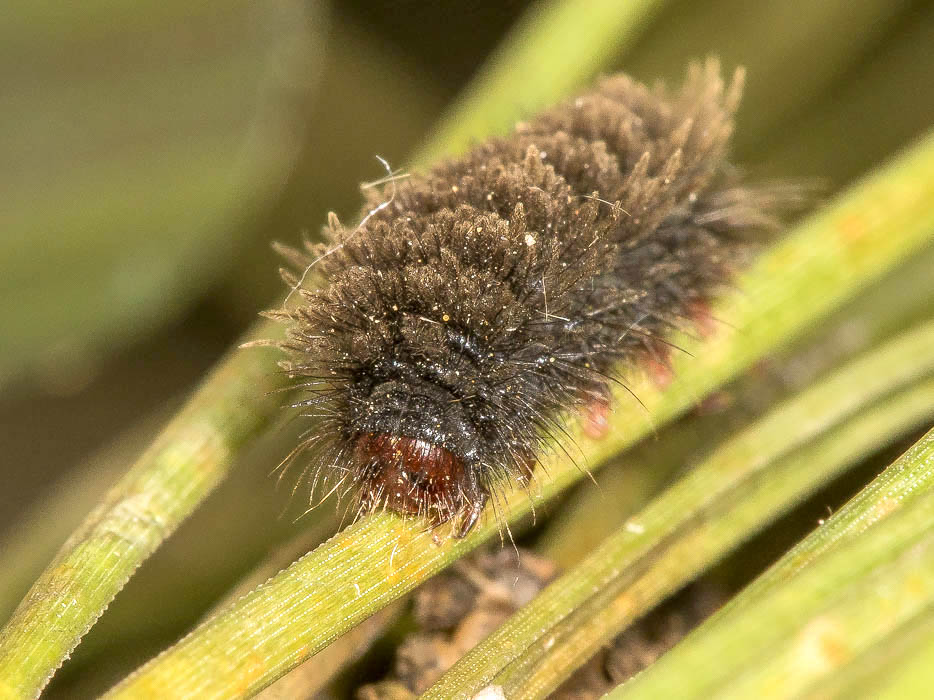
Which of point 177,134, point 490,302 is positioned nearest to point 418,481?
point 490,302

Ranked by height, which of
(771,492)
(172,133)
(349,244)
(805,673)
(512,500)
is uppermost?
(172,133)

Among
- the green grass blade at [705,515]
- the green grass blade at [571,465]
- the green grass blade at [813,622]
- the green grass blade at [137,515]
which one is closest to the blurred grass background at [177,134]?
the green grass blade at [137,515]

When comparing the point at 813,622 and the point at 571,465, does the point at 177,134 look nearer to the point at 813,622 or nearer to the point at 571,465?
the point at 571,465

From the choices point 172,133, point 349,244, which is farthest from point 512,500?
point 172,133

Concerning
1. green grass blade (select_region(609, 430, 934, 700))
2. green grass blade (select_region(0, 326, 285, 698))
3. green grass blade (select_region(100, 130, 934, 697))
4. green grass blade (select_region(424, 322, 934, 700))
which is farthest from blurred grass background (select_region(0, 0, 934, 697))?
green grass blade (select_region(609, 430, 934, 700))

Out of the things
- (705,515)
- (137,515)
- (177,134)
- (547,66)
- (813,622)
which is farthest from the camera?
(177,134)

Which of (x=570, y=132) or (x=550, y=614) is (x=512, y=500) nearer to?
(x=550, y=614)

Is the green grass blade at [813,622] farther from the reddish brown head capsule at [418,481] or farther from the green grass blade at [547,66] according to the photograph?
the green grass blade at [547,66]

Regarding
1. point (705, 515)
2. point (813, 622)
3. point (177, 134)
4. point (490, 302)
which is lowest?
point (813, 622)

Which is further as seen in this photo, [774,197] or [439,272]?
[774,197]
